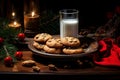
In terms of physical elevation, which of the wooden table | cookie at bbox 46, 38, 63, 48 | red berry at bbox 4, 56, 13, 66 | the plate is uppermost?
cookie at bbox 46, 38, 63, 48

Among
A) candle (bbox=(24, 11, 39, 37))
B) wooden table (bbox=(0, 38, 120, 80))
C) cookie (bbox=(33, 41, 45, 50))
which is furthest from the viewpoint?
candle (bbox=(24, 11, 39, 37))

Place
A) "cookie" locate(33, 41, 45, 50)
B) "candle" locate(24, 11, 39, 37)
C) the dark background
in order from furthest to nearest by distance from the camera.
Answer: the dark background < "candle" locate(24, 11, 39, 37) < "cookie" locate(33, 41, 45, 50)

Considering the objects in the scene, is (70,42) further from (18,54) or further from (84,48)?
(18,54)

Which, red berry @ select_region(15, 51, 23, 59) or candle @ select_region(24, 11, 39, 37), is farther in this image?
candle @ select_region(24, 11, 39, 37)

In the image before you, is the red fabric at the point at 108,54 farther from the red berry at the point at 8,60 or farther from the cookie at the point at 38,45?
the red berry at the point at 8,60

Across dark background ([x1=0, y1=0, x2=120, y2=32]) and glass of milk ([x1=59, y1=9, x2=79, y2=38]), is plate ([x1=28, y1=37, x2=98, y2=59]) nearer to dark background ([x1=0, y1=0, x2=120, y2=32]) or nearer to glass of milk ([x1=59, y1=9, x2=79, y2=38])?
glass of milk ([x1=59, y1=9, x2=79, y2=38])

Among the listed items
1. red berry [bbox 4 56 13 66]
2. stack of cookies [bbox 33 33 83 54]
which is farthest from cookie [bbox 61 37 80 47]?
red berry [bbox 4 56 13 66]
